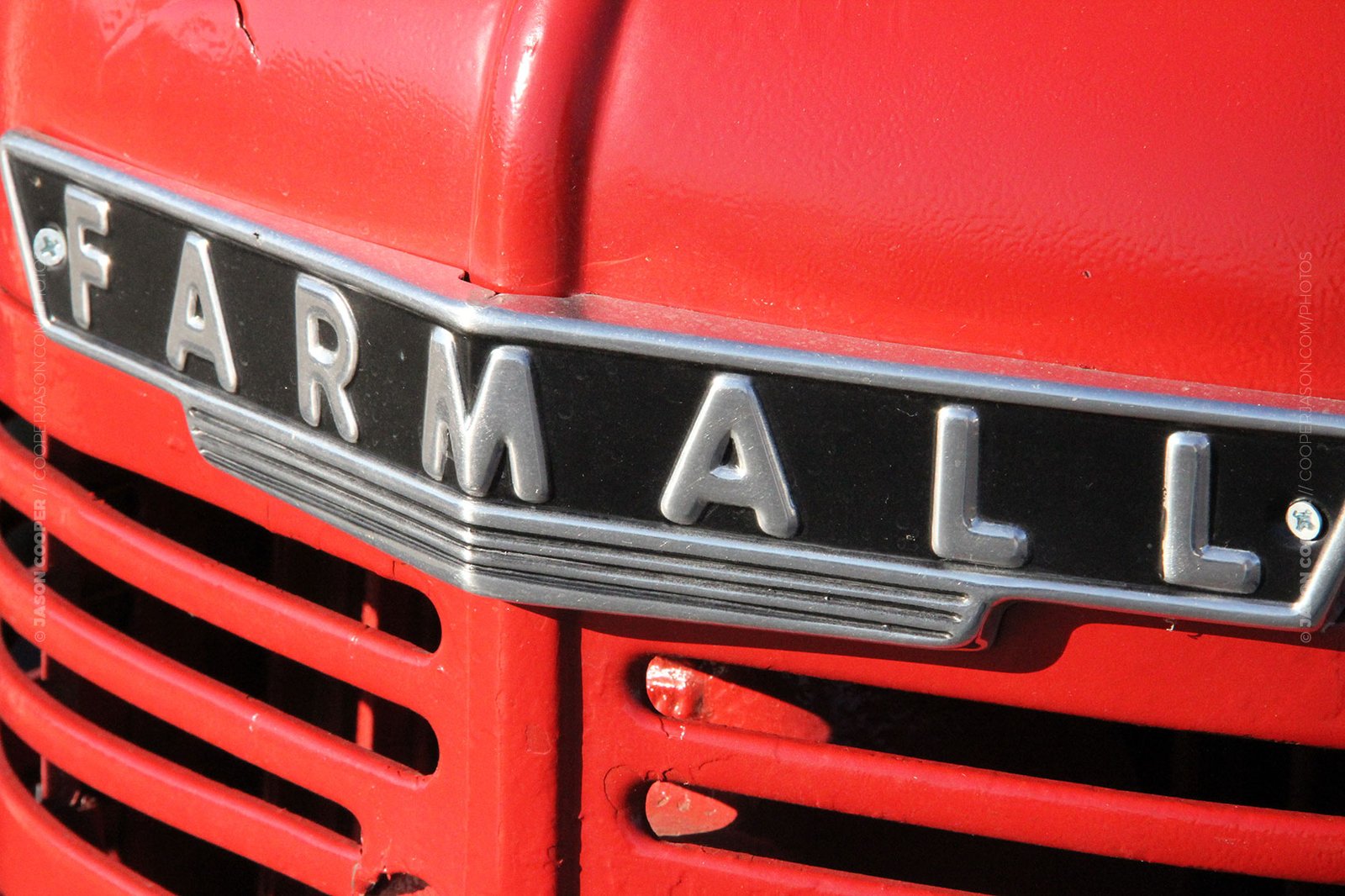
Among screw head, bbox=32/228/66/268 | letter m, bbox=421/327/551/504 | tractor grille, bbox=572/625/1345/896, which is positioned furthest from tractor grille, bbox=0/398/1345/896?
screw head, bbox=32/228/66/268

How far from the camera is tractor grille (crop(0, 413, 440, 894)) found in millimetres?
1171

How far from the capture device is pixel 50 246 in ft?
3.98

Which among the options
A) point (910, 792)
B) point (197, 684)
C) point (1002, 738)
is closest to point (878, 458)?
point (910, 792)

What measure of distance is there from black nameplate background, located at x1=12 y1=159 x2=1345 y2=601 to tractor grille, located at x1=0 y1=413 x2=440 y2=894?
0.26 metres

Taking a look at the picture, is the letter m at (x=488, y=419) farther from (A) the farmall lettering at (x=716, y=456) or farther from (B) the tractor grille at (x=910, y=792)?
(B) the tractor grille at (x=910, y=792)

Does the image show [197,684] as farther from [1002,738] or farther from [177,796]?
[1002,738]

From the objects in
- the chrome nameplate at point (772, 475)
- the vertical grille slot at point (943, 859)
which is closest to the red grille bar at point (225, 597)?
the chrome nameplate at point (772, 475)

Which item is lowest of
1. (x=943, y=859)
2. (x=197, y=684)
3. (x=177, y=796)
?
(x=943, y=859)

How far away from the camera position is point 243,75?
1121 millimetres

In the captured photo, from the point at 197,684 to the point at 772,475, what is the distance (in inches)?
24.7

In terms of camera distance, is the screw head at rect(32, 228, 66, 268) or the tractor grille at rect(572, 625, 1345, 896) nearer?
the tractor grille at rect(572, 625, 1345, 896)

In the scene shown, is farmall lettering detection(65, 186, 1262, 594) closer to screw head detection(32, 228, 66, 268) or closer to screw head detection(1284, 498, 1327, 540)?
screw head detection(1284, 498, 1327, 540)

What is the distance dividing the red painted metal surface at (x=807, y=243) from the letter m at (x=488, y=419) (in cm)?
7

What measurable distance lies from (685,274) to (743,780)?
1.31 ft
